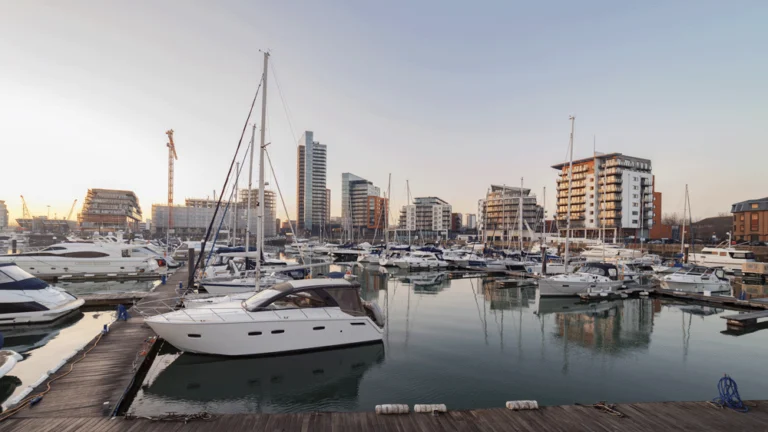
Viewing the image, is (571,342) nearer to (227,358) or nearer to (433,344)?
(433,344)

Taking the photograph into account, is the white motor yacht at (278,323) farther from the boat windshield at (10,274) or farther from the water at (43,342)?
the boat windshield at (10,274)

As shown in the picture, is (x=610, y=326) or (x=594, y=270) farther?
(x=594, y=270)

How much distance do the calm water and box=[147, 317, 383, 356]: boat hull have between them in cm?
47

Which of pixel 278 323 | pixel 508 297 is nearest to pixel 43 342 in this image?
pixel 278 323

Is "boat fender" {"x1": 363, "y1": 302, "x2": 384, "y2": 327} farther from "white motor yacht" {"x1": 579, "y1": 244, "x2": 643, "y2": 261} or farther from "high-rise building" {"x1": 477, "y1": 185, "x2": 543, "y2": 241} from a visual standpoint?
"high-rise building" {"x1": 477, "y1": 185, "x2": 543, "y2": 241}

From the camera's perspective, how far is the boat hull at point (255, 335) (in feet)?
42.5

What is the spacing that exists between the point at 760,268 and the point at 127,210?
162m

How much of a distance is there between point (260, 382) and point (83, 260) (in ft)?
104

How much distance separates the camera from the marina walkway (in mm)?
8016

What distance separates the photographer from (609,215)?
291 ft

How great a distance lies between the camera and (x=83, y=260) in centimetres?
3284

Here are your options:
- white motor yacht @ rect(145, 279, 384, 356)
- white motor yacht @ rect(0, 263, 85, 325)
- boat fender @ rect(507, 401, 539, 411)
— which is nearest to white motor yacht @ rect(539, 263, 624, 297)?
white motor yacht @ rect(145, 279, 384, 356)

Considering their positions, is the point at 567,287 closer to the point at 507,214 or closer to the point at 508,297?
the point at 508,297

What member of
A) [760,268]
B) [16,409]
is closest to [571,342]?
[16,409]
